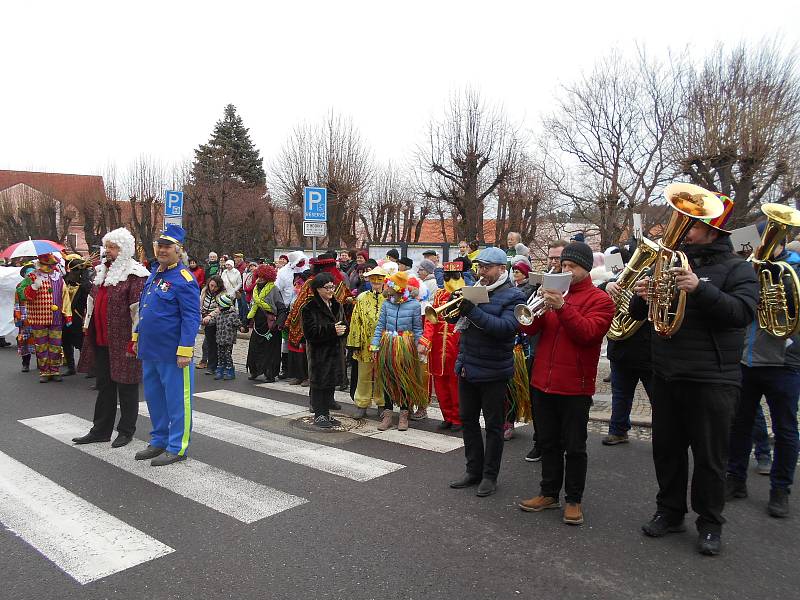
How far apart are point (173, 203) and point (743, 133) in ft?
50.2

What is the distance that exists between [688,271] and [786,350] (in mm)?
1581

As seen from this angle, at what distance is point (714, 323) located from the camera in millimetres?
3770

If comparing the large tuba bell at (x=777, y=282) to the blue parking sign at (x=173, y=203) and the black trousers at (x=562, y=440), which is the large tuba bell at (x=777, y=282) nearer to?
the black trousers at (x=562, y=440)

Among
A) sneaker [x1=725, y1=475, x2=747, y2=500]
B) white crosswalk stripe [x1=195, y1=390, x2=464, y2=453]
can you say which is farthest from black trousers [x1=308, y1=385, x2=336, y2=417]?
sneaker [x1=725, y1=475, x2=747, y2=500]

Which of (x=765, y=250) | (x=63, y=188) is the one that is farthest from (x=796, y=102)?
(x=63, y=188)

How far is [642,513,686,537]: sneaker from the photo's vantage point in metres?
4.09

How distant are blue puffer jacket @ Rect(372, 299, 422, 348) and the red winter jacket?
2.64 m

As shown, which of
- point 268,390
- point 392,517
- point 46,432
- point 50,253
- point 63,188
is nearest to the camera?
point 392,517

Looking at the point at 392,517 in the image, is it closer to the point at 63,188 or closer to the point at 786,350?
the point at 786,350

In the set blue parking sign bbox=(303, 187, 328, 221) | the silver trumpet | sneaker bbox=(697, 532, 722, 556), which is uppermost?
blue parking sign bbox=(303, 187, 328, 221)

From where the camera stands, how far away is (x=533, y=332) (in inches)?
179

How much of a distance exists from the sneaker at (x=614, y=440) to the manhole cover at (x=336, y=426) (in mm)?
2707

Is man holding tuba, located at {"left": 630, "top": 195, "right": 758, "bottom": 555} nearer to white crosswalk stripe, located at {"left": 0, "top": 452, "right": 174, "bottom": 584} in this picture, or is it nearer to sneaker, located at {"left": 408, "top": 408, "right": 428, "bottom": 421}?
white crosswalk stripe, located at {"left": 0, "top": 452, "right": 174, "bottom": 584}

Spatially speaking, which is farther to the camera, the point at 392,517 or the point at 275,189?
the point at 275,189
